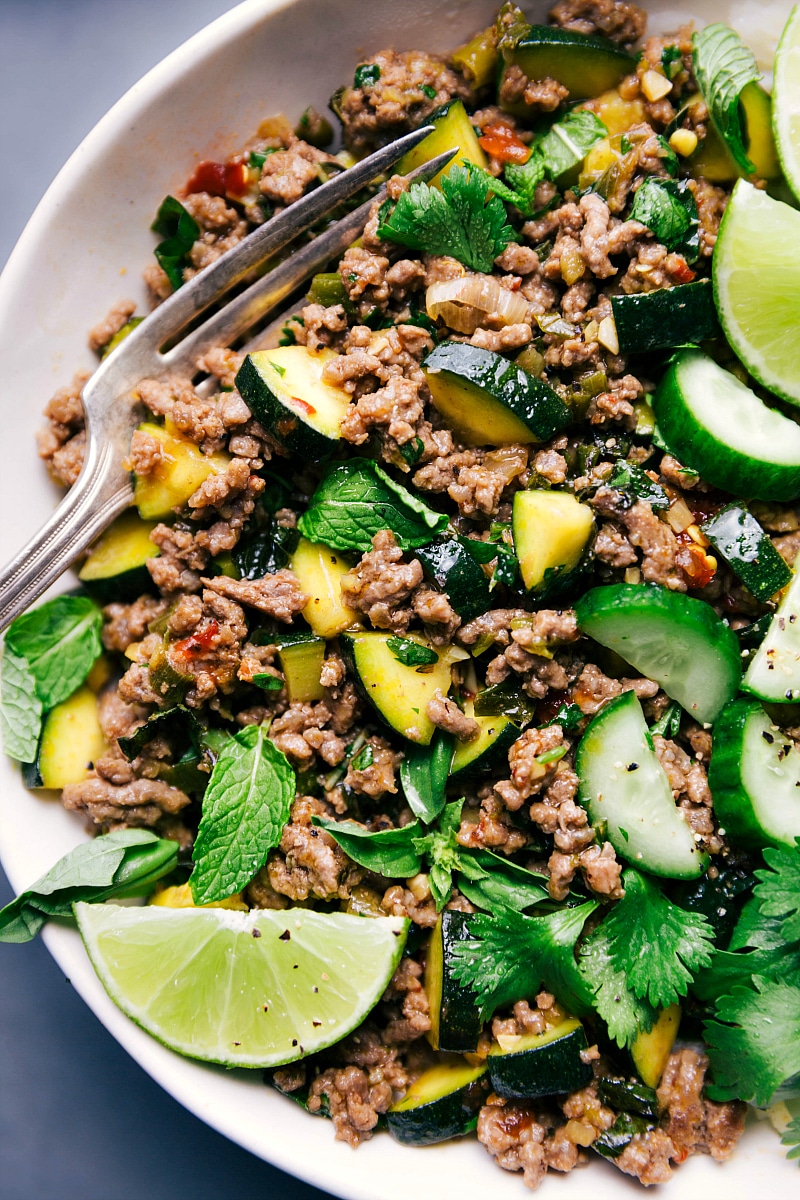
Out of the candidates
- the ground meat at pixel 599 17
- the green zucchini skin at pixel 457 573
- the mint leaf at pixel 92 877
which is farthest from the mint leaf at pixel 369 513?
the ground meat at pixel 599 17

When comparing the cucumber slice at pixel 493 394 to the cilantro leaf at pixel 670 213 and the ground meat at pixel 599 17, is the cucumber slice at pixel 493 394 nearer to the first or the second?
the cilantro leaf at pixel 670 213

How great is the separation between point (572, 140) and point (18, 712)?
8.95 feet

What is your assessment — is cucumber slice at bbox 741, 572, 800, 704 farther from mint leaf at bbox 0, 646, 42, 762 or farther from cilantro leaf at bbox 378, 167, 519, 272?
mint leaf at bbox 0, 646, 42, 762

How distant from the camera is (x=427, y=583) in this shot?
2.80 meters

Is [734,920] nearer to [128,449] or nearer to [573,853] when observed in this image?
[573,853]

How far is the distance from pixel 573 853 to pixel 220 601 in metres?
1.36

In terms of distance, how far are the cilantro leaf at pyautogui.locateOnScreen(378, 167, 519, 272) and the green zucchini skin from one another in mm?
944

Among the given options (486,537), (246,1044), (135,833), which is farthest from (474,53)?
(246,1044)

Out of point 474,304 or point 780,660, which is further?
point 474,304

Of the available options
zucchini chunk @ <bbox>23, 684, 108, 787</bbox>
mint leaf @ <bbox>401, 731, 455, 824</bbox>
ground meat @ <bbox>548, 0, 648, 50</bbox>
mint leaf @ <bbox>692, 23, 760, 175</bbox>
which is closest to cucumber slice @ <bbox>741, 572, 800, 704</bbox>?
mint leaf @ <bbox>401, 731, 455, 824</bbox>

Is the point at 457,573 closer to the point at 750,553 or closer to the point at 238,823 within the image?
the point at 750,553

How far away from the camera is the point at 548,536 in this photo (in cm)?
264

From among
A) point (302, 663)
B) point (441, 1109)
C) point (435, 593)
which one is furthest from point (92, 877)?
point (435, 593)

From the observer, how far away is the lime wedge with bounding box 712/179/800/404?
106 inches
